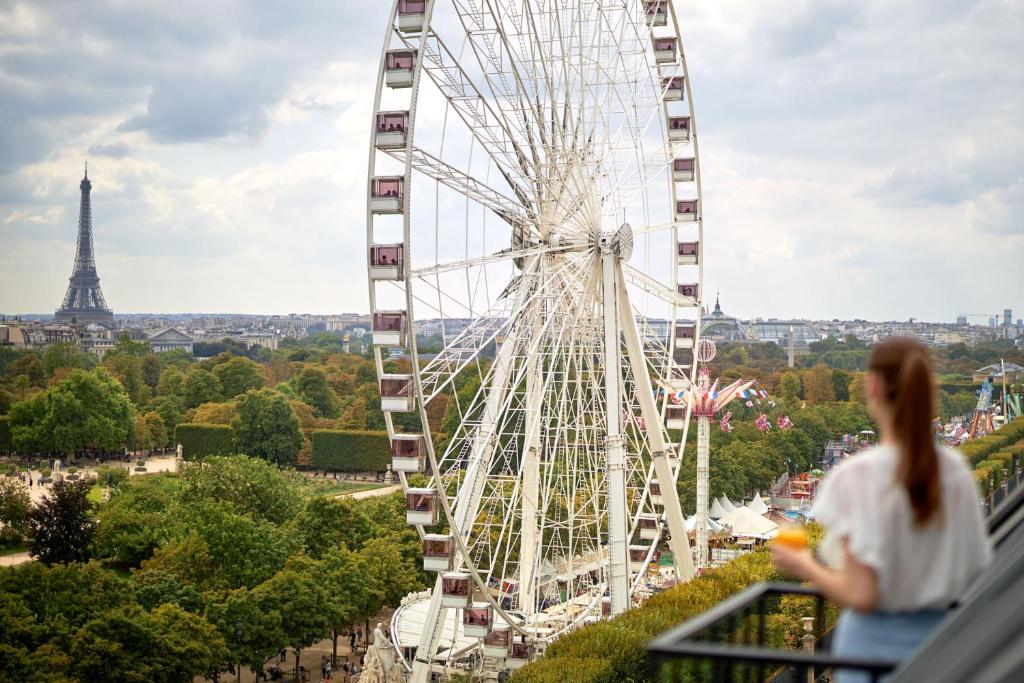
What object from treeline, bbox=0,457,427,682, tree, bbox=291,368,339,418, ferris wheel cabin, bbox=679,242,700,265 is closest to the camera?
treeline, bbox=0,457,427,682

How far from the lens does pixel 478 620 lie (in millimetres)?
28109

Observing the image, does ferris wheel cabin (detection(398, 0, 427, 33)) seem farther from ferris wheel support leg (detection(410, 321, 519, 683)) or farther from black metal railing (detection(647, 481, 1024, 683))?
black metal railing (detection(647, 481, 1024, 683))

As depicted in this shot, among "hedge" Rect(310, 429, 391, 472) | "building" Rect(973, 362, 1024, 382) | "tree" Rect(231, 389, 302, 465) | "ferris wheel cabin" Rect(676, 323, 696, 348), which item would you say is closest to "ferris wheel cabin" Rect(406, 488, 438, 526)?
"ferris wheel cabin" Rect(676, 323, 696, 348)

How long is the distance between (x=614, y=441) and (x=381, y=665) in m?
10.8

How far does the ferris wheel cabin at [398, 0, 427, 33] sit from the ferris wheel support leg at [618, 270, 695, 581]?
288 inches

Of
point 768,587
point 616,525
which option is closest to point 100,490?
point 616,525

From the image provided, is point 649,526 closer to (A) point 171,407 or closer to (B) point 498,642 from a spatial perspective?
(B) point 498,642

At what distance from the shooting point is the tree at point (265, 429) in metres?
92.6

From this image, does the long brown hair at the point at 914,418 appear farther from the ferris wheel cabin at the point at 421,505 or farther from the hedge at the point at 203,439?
the hedge at the point at 203,439

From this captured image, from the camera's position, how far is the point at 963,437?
83.9 m

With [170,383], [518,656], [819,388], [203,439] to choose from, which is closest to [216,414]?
[203,439]

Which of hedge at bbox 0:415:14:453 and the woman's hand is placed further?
hedge at bbox 0:415:14:453

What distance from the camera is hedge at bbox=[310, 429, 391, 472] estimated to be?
9175cm

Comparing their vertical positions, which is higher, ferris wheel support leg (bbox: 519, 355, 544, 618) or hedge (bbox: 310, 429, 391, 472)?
ferris wheel support leg (bbox: 519, 355, 544, 618)
